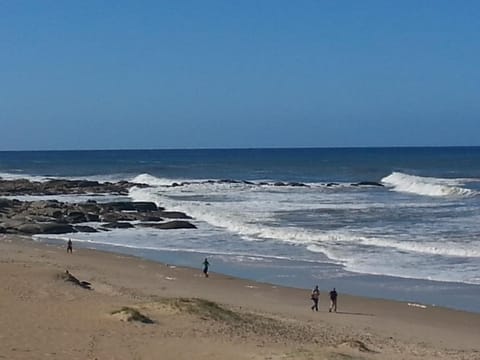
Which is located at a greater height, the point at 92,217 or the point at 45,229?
the point at 92,217

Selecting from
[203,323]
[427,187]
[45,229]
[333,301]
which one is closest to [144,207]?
[45,229]

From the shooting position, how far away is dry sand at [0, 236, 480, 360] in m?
14.9

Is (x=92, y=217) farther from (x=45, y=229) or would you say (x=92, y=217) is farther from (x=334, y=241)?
(x=334, y=241)

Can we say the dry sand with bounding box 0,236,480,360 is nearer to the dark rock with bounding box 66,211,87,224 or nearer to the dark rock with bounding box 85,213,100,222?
the dark rock with bounding box 66,211,87,224

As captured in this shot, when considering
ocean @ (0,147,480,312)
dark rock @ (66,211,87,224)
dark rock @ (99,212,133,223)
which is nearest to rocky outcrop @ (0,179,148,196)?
ocean @ (0,147,480,312)

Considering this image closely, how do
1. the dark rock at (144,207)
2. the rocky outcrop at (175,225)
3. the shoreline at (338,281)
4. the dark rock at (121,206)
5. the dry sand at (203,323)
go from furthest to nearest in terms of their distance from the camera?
the dark rock at (121,206), the dark rock at (144,207), the rocky outcrop at (175,225), the shoreline at (338,281), the dry sand at (203,323)

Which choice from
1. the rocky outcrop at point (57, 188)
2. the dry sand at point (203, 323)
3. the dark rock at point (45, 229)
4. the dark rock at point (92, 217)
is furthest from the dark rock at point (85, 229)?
the rocky outcrop at point (57, 188)

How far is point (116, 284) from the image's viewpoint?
24.1m

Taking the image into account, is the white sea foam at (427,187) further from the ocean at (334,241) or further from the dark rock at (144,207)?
the dark rock at (144,207)

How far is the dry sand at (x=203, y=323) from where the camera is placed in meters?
14.9

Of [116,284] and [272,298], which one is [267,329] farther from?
[116,284]

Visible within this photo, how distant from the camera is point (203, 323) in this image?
56.5ft

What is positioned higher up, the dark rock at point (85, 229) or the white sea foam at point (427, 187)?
the white sea foam at point (427, 187)

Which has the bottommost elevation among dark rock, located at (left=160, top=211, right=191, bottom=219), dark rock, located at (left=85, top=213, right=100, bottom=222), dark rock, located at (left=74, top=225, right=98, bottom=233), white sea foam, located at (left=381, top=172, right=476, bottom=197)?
dark rock, located at (left=74, top=225, right=98, bottom=233)
